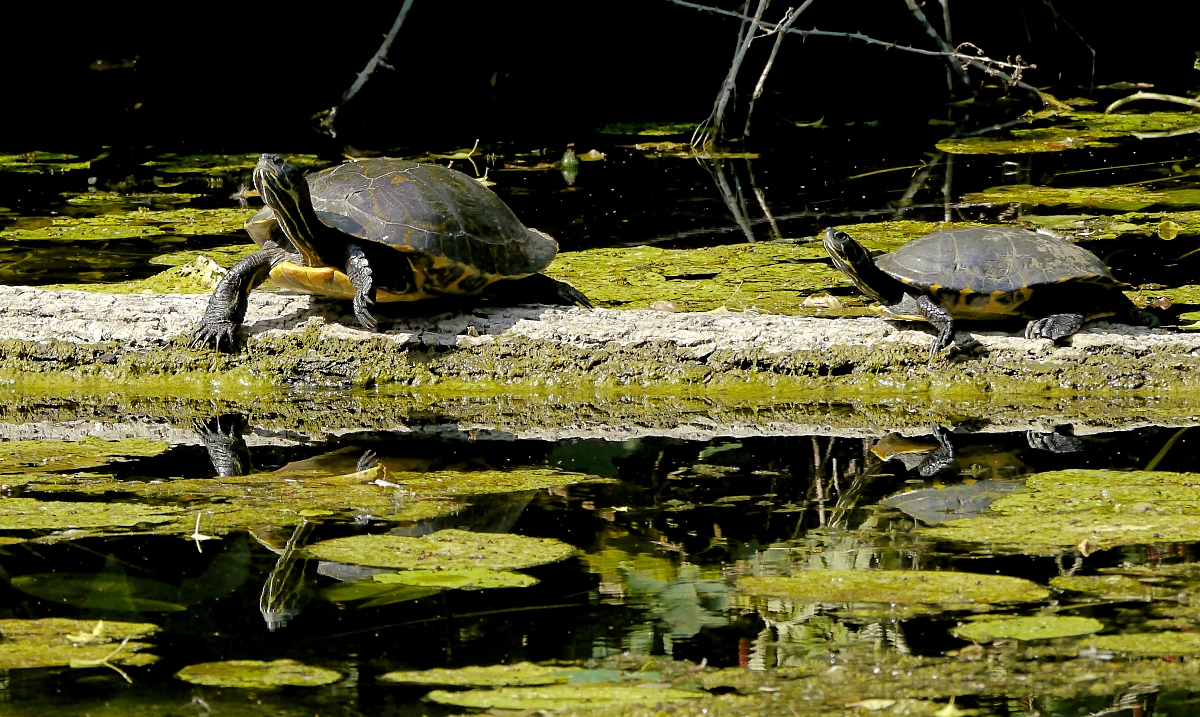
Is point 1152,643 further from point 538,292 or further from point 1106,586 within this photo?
point 538,292

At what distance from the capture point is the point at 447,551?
2957 millimetres

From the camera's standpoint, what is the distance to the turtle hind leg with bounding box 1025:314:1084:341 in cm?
446

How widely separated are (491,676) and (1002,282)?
2862 millimetres

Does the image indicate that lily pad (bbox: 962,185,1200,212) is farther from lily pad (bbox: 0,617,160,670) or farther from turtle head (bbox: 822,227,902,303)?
lily pad (bbox: 0,617,160,670)

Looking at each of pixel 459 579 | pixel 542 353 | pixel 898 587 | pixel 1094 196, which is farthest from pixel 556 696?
pixel 1094 196

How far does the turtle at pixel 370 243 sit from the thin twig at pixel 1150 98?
20.4 ft

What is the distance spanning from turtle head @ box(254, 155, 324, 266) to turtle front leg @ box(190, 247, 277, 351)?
7.9 inches

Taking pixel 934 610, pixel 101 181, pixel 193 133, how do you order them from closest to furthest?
pixel 934 610 < pixel 101 181 < pixel 193 133

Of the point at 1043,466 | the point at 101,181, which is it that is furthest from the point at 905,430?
the point at 101,181

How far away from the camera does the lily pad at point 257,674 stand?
2252 millimetres

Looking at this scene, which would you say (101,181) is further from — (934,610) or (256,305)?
(934,610)

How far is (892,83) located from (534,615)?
498 inches

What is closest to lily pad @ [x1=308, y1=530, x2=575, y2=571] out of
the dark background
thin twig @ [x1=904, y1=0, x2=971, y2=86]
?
thin twig @ [x1=904, y1=0, x2=971, y2=86]

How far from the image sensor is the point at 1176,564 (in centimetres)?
280
